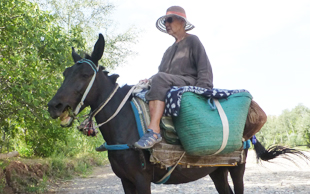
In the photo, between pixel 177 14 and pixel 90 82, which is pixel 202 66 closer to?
pixel 177 14

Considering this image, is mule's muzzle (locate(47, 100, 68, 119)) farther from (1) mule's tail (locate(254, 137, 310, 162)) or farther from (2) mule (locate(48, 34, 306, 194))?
(1) mule's tail (locate(254, 137, 310, 162))

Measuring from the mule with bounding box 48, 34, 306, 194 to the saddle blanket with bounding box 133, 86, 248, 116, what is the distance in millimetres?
340

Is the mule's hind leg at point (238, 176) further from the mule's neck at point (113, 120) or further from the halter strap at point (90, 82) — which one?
the halter strap at point (90, 82)

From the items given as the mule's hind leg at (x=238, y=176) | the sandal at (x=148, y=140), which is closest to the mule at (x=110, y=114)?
the sandal at (x=148, y=140)

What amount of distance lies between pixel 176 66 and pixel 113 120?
1.10 m

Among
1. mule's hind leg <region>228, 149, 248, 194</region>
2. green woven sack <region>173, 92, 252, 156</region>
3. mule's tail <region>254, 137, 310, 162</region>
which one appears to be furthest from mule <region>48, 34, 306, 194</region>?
mule's tail <region>254, 137, 310, 162</region>

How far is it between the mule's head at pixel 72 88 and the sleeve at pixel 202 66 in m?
1.19

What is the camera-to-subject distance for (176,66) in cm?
396

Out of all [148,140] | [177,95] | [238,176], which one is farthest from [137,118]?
[238,176]

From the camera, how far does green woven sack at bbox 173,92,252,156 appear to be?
3.35 m

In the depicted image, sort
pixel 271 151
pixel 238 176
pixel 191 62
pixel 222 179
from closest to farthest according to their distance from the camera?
pixel 191 62 < pixel 238 176 < pixel 222 179 < pixel 271 151

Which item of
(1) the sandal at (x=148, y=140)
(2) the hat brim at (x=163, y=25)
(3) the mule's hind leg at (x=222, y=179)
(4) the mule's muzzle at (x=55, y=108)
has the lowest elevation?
(3) the mule's hind leg at (x=222, y=179)

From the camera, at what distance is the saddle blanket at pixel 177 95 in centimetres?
336

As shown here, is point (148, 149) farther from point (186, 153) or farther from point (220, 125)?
point (220, 125)
